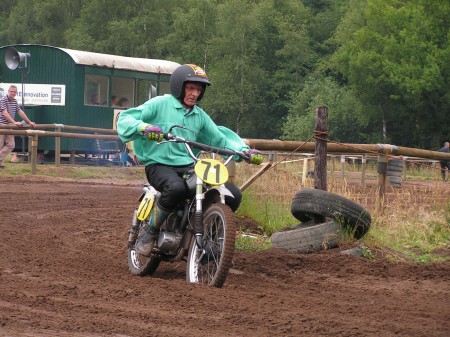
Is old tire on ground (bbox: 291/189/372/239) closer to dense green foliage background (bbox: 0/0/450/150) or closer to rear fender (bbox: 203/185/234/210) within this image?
rear fender (bbox: 203/185/234/210)

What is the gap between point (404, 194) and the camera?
40.1 ft

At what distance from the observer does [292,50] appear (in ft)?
222

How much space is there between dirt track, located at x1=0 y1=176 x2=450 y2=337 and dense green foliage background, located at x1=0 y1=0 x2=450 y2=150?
151ft

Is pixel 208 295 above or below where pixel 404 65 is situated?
below

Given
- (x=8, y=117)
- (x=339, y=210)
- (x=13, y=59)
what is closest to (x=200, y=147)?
(x=339, y=210)

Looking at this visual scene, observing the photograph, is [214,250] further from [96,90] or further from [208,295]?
[96,90]

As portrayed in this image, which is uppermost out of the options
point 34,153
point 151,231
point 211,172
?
point 211,172

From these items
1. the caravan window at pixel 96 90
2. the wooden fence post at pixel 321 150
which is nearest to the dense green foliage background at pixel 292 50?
the caravan window at pixel 96 90

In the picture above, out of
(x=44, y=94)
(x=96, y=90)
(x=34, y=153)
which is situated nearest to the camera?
(x=34, y=153)

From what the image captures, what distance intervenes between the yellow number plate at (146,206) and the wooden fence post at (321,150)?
9.47 feet

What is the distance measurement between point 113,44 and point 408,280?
216 ft

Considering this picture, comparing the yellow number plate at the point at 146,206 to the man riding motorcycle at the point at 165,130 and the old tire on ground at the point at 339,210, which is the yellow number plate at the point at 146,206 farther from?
the old tire on ground at the point at 339,210

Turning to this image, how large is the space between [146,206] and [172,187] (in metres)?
0.57

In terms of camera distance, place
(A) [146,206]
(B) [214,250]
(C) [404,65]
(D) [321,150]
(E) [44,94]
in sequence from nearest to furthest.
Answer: (B) [214,250] < (A) [146,206] < (D) [321,150] < (E) [44,94] < (C) [404,65]
